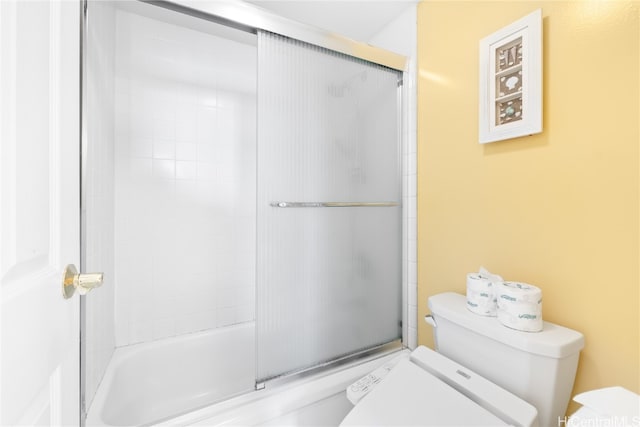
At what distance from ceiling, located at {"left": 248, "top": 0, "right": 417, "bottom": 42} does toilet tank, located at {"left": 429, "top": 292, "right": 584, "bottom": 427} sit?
1586mm

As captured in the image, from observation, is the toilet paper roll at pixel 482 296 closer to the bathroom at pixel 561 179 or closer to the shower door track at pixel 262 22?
the bathroom at pixel 561 179

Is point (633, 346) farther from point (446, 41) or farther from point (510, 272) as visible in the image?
point (446, 41)

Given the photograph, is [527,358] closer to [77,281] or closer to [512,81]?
[512,81]

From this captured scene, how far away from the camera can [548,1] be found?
0.97 meters

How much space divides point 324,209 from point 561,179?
0.88m

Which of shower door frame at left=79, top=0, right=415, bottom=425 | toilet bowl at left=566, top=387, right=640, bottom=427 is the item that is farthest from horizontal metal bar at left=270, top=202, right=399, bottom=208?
toilet bowl at left=566, top=387, right=640, bottom=427

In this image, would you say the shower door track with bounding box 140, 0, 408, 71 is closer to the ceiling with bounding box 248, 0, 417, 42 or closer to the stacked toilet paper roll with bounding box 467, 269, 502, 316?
the ceiling with bounding box 248, 0, 417, 42

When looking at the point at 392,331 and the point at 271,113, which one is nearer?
the point at 271,113

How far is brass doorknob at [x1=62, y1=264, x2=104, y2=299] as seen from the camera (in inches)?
18.4

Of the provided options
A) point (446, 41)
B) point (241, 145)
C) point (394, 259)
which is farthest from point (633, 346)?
point (241, 145)

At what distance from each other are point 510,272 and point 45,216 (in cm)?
135

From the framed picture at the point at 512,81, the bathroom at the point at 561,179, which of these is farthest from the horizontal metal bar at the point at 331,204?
the framed picture at the point at 512,81

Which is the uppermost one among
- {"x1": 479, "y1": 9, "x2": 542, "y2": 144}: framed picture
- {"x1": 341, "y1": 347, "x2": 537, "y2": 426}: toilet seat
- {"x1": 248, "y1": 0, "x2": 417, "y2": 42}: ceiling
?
{"x1": 248, "y1": 0, "x2": 417, "y2": 42}: ceiling

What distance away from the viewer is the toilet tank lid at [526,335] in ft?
2.65
